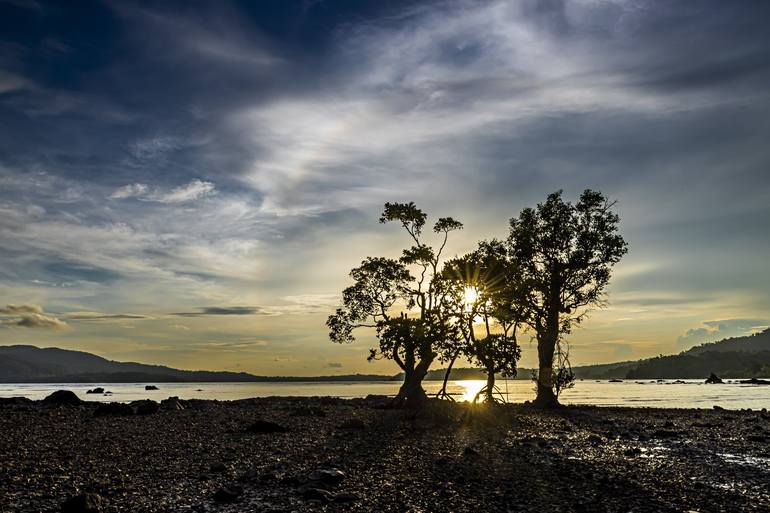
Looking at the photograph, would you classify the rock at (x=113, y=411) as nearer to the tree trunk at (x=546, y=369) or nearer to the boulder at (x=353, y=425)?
the boulder at (x=353, y=425)

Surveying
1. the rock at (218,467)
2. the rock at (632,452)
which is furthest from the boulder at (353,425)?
the rock at (632,452)

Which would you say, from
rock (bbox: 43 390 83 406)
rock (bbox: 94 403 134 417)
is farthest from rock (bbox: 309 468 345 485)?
rock (bbox: 43 390 83 406)

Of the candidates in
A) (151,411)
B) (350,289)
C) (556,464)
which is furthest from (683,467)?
(151,411)

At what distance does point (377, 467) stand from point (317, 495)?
5.09 meters

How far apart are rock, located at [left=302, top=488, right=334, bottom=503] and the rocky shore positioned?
1.9 inches

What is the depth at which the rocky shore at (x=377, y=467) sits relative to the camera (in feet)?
46.7

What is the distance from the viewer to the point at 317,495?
14.5m

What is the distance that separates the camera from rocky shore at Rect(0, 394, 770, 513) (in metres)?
14.2

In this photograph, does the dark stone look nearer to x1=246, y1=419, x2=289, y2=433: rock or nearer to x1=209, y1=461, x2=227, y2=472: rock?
x1=246, y1=419, x2=289, y2=433: rock

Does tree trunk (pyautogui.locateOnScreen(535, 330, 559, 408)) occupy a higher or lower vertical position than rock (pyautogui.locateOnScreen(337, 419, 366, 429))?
higher

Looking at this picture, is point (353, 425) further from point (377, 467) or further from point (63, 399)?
point (63, 399)

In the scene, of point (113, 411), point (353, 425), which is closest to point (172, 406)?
point (113, 411)

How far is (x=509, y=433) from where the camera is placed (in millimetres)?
31031

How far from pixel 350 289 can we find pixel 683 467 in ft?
103
